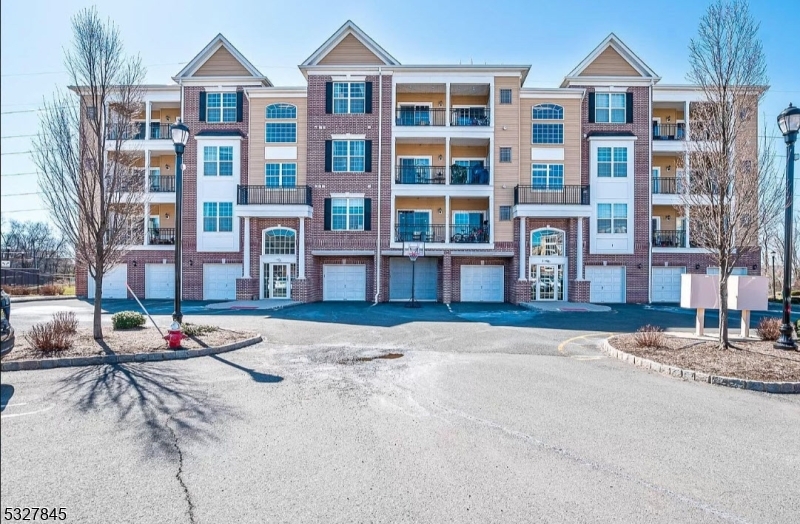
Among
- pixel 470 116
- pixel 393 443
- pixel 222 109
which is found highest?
pixel 222 109

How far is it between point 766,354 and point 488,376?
21.2 feet

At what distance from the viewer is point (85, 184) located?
34.6 ft

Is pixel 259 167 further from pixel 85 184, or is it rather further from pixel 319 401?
pixel 319 401

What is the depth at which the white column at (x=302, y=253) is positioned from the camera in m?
23.4

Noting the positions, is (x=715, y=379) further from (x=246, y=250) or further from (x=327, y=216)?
(x=246, y=250)

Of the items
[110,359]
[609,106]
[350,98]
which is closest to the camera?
[110,359]

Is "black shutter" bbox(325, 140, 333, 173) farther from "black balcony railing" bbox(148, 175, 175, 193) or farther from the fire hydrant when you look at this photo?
the fire hydrant

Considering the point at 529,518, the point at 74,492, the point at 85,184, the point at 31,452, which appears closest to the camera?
the point at 529,518

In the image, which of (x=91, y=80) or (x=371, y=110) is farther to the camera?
(x=371, y=110)

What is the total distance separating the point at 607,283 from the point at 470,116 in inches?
486

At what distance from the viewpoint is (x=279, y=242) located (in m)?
24.3

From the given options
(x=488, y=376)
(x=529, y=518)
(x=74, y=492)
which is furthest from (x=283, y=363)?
(x=529, y=518)

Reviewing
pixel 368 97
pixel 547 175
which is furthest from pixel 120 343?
pixel 547 175

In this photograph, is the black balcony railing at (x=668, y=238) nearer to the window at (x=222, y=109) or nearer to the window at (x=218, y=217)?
the window at (x=218, y=217)
